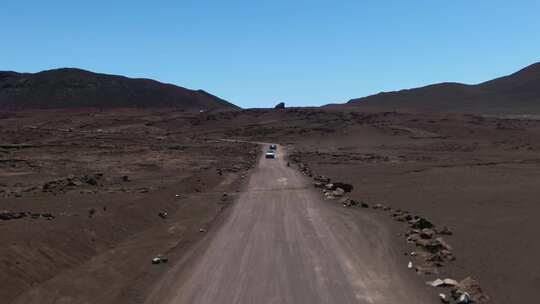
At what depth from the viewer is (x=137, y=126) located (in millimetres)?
146375

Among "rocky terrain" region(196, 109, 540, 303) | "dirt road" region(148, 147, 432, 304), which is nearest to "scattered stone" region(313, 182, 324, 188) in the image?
"rocky terrain" region(196, 109, 540, 303)

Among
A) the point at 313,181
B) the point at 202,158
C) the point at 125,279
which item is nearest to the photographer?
the point at 125,279

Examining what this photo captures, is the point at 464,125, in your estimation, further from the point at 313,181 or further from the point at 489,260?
the point at 489,260

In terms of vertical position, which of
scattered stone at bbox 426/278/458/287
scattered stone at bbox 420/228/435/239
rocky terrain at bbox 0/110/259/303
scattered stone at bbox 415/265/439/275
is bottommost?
rocky terrain at bbox 0/110/259/303

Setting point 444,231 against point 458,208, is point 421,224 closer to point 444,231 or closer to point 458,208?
point 444,231

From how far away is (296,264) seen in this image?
18312 millimetres

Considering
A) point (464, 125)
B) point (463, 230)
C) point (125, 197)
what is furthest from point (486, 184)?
point (464, 125)

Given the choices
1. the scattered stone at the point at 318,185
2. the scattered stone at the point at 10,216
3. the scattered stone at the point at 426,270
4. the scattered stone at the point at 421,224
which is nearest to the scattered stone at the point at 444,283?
the scattered stone at the point at 426,270

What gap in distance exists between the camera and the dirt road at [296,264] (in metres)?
15.1

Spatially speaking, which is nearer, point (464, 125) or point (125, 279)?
point (125, 279)

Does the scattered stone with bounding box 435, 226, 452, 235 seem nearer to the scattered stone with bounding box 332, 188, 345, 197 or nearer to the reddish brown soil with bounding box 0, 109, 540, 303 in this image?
the reddish brown soil with bounding box 0, 109, 540, 303

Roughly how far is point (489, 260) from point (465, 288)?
12.8 feet

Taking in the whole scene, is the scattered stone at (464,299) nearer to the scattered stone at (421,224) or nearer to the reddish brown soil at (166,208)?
the reddish brown soil at (166,208)

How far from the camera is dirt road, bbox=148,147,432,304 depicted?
49.5 feet
